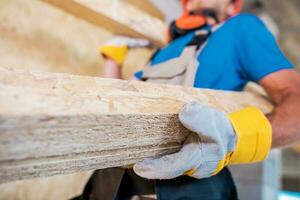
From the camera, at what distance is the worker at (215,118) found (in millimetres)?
573

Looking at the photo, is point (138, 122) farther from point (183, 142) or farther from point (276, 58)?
point (276, 58)

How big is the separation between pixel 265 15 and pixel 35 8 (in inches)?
72.1

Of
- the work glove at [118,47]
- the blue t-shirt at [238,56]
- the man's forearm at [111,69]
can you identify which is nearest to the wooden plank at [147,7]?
the work glove at [118,47]

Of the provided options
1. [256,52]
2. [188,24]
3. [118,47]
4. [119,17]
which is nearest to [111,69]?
[118,47]

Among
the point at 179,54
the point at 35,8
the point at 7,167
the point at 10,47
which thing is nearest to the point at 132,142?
the point at 7,167

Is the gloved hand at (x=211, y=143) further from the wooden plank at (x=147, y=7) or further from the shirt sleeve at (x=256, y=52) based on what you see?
the wooden plank at (x=147, y=7)

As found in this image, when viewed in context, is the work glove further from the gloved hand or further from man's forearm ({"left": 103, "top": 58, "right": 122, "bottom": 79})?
the gloved hand

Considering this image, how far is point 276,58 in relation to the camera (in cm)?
86

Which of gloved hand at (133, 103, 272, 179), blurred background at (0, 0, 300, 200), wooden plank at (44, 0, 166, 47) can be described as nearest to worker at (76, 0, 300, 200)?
gloved hand at (133, 103, 272, 179)

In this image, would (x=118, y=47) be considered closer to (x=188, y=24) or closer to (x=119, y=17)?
(x=119, y=17)

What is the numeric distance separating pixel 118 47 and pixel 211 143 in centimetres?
89

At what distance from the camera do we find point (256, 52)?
2.90ft

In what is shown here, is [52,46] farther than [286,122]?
Yes

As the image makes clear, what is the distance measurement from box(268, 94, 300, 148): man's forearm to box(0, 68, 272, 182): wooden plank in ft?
0.97
